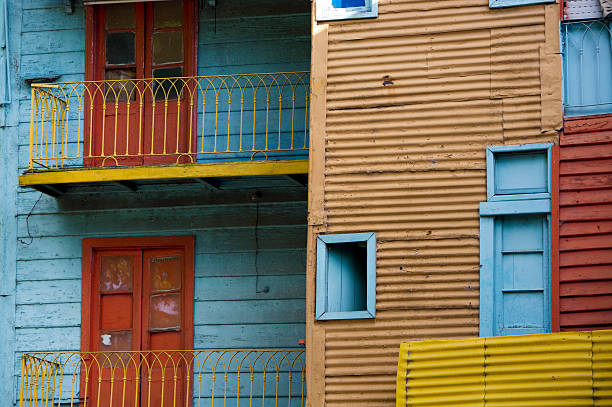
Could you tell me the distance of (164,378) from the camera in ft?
38.9

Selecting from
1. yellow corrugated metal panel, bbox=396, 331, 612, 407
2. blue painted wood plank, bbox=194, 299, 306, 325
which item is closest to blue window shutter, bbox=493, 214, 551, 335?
yellow corrugated metal panel, bbox=396, 331, 612, 407

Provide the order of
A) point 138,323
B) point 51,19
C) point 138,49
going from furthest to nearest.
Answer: point 51,19
point 138,49
point 138,323

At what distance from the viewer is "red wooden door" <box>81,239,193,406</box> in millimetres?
11914

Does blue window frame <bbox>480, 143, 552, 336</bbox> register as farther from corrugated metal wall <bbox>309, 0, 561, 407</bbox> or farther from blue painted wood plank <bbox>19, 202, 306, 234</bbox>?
blue painted wood plank <bbox>19, 202, 306, 234</bbox>

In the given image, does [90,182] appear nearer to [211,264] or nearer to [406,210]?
[211,264]

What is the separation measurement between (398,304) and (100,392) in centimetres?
359

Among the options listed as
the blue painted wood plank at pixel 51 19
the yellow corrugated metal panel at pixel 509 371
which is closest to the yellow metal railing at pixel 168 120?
the blue painted wood plank at pixel 51 19

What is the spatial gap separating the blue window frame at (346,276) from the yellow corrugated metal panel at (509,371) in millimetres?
794

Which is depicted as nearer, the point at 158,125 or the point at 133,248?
the point at 133,248

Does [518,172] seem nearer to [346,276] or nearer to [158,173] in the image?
[346,276]

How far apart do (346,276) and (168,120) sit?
3054mm

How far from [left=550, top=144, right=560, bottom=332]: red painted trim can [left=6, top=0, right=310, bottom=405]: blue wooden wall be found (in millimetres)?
2847

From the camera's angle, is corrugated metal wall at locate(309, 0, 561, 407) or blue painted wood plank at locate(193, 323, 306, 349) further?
blue painted wood plank at locate(193, 323, 306, 349)

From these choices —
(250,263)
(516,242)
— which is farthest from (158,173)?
(516,242)
